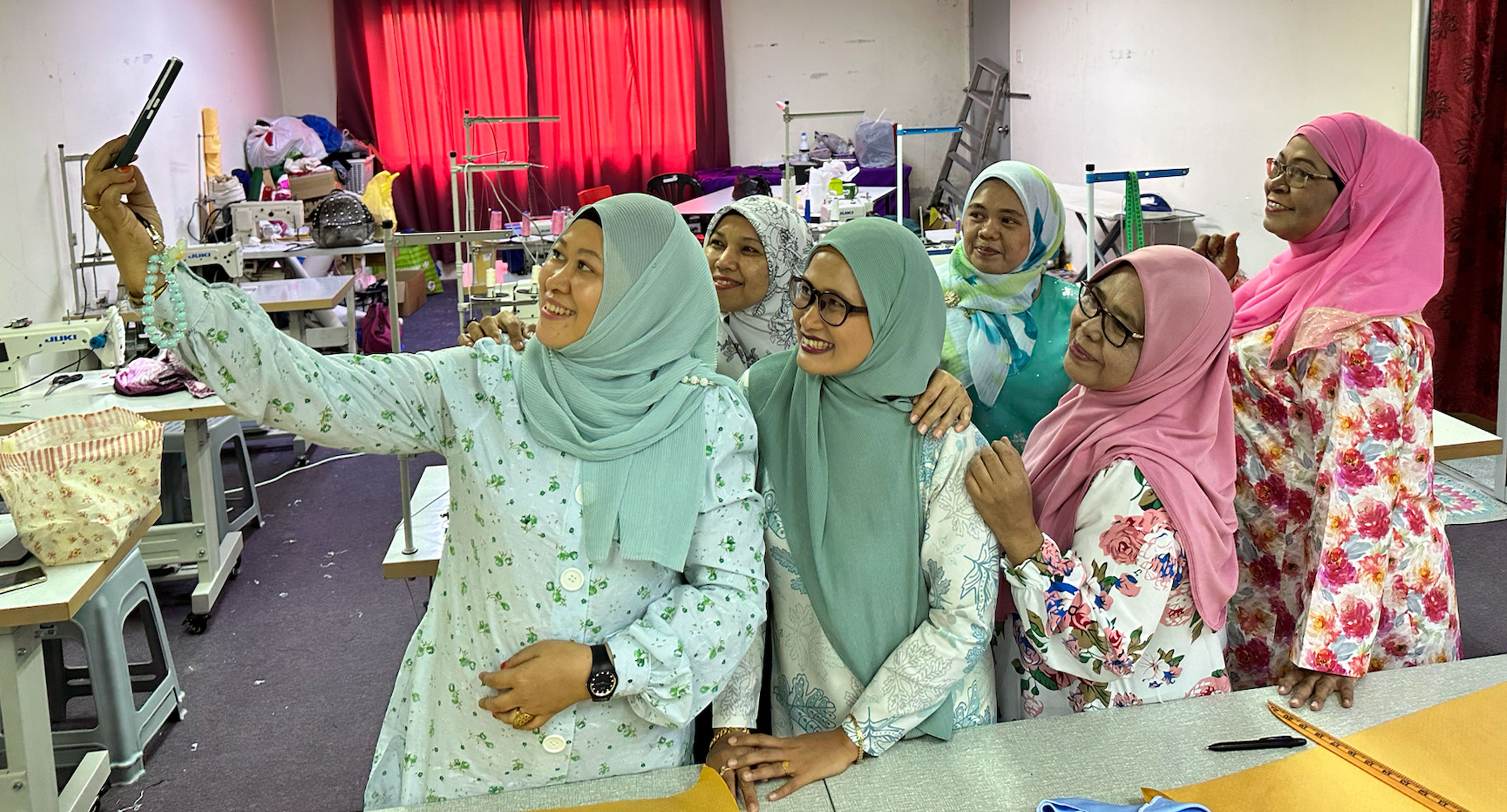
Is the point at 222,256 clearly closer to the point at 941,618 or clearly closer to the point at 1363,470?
the point at 941,618

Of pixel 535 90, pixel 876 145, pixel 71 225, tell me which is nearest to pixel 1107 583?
pixel 71 225

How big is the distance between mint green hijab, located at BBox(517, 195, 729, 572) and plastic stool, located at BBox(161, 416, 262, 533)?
265 centimetres

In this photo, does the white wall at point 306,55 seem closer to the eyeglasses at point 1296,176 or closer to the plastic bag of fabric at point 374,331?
the plastic bag of fabric at point 374,331

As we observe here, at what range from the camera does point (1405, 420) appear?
1.86m

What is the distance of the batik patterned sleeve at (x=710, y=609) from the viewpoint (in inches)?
54.8

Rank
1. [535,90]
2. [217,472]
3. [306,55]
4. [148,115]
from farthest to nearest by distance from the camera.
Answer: [535,90] → [306,55] → [217,472] → [148,115]

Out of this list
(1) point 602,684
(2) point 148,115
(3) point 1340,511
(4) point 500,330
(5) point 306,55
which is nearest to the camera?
(2) point 148,115

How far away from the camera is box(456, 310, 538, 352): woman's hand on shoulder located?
6.64ft

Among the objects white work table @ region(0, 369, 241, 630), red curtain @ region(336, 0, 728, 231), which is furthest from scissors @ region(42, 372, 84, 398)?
red curtain @ region(336, 0, 728, 231)

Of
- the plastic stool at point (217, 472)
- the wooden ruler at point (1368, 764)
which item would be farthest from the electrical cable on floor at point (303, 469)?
the wooden ruler at point (1368, 764)

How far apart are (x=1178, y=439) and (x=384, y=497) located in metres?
3.82

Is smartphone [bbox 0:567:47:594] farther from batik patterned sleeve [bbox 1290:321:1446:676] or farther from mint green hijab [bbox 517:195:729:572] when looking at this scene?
batik patterned sleeve [bbox 1290:321:1446:676]

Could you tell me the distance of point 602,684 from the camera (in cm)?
138

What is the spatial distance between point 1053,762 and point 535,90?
8.90 meters
